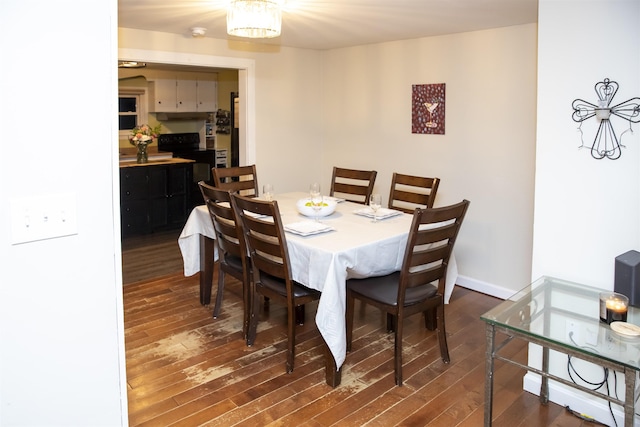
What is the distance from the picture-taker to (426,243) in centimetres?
270

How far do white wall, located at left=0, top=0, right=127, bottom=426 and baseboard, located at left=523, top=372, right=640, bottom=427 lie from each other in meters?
2.13

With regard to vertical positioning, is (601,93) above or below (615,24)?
below

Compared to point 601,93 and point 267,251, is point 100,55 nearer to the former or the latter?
point 267,251

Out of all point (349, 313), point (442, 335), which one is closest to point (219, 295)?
point (349, 313)

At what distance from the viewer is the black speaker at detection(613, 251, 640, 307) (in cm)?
217

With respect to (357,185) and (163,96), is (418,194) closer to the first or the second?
(357,185)

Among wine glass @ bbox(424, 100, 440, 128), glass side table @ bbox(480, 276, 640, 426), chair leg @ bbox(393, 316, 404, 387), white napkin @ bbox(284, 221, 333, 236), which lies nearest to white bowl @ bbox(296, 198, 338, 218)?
white napkin @ bbox(284, 221, 333, 236)

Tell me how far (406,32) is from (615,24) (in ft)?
7.18

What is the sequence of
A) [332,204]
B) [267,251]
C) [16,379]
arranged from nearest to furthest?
1. [16,379]
2. [267,251]
3. [332,204]

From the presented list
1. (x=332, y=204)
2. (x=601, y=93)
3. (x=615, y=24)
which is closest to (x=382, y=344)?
(x=332, y=204)

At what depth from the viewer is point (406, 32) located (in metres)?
4.24

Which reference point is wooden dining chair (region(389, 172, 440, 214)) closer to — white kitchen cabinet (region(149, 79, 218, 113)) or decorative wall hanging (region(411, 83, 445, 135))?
decorative wall hanging (region(411, 83, 445, 135))

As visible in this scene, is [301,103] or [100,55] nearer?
[100,55]

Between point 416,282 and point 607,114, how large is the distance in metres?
1.21
